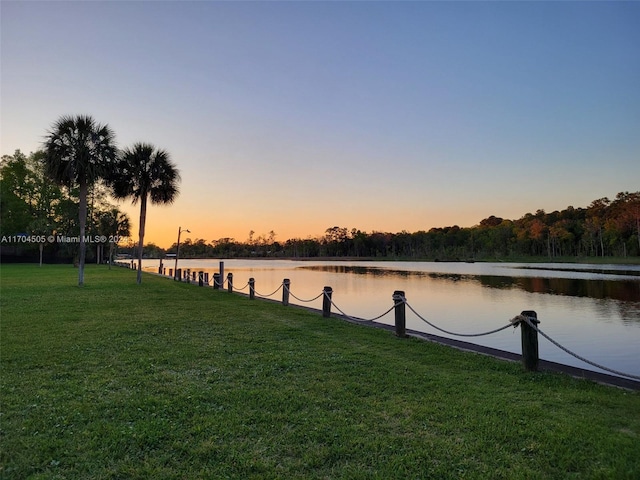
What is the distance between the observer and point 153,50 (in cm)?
1892

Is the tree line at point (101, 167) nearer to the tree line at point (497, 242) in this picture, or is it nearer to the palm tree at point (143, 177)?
the palm tree at point (143, 177)

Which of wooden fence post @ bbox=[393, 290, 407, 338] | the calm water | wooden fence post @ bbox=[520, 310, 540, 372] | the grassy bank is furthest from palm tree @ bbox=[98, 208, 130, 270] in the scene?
wooden fence post @ bbox=[520, 310, 540, 372]

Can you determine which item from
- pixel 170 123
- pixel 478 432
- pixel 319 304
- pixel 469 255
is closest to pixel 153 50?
pixel 170 123

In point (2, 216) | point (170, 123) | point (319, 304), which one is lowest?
point (319, 304)

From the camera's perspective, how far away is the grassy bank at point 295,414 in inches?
131

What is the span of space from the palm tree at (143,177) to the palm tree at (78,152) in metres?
A: 2.14

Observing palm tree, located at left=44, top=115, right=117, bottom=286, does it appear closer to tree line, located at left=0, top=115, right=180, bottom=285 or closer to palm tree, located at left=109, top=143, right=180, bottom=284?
tree line, located at left=0, top=115, right=180, bottom=285

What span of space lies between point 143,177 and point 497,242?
313ft

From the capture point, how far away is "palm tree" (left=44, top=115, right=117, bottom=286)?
20.7m

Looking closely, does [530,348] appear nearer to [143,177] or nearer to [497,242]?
[143,177]

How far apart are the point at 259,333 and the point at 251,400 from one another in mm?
4432

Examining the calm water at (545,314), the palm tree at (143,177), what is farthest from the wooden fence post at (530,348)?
the palm tree at (143,177)

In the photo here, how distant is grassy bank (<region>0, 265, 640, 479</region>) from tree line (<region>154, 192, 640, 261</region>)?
247 ft

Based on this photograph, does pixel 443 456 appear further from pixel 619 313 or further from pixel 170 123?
pixel 170 123
